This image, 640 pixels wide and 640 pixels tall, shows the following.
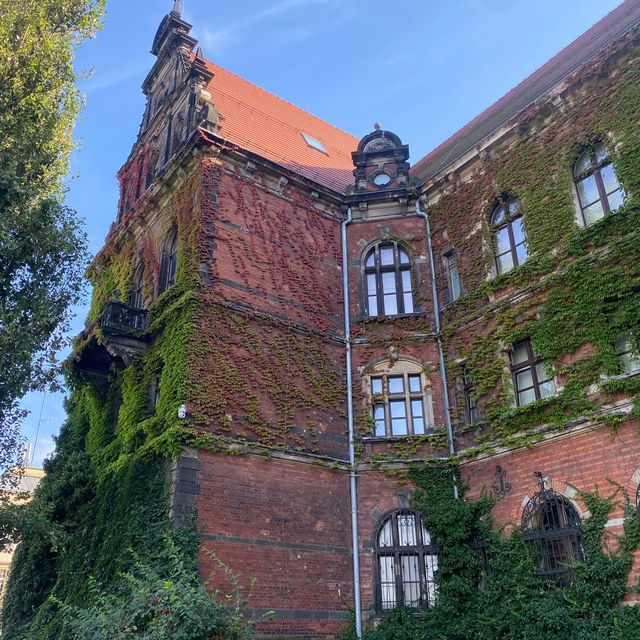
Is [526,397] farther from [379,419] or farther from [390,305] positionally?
[390,305]

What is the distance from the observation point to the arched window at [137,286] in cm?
2069

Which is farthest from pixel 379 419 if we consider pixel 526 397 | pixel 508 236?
pixel 508 236

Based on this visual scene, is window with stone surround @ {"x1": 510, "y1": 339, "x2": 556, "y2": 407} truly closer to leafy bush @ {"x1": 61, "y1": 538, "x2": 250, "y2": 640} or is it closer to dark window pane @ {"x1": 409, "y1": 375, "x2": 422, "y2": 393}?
dark window pane @ {"x1": 409, "y1": 375, "x2": 422, "y2": 393}

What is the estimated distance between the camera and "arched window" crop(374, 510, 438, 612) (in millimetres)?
15297

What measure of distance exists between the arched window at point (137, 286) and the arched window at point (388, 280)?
7.06 m

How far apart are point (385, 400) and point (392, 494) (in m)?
2.49

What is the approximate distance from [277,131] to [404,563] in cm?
1530

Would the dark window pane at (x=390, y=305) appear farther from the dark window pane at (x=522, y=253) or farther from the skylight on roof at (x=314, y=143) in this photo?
the skylight on roof at (x=314, y=143)

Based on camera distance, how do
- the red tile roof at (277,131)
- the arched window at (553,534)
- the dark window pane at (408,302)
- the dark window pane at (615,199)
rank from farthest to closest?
the red tile roof at (277,131)
the dark window pane at (408,302)
the dark window pane at (615,199)
the arched window at (553,534)

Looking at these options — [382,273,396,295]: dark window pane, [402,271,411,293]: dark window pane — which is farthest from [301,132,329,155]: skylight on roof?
[402,271,411,293]: dark window pane

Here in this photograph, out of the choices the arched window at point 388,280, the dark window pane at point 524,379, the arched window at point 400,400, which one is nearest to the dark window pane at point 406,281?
the arched window at point 388,280

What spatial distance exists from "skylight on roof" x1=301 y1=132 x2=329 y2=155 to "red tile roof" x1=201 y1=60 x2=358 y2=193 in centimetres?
23

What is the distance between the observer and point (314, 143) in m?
25.6

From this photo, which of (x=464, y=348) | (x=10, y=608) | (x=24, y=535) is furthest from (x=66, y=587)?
(x=464, y=348)
